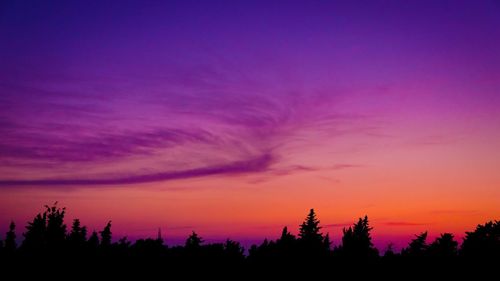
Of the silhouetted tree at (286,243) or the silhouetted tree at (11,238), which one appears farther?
the silhouetted tree at (11,238)

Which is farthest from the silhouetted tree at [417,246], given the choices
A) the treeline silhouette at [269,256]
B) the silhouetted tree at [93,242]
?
the silhouetted tree at [93,242]

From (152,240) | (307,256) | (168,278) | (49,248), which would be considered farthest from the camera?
(152,240)

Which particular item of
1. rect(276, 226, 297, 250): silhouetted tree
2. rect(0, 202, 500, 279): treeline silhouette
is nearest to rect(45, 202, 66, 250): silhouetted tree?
rect(0, 202, 500, 279): treeline silhouette

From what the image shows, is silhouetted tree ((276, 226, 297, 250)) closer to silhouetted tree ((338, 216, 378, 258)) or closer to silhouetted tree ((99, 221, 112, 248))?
silhouetted tree ((338, 216, 378, 258))

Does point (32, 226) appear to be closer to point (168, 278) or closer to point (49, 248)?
point (49, 248)

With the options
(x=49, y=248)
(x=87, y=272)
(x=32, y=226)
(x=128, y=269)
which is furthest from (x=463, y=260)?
(x=32, y=226)

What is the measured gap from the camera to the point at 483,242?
41531 millimetres

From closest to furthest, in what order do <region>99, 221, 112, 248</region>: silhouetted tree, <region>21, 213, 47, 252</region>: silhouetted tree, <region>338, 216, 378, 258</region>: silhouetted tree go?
1. <region>338, 216, 378, 258</region>: silhouetted tree
2. <region>21, 213, 47, 252</region>: silhouetted tree
3. <region>99, 221, 112, 248</region>: silhouetted tree

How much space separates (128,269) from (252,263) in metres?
14.7

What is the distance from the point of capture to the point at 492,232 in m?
42.2

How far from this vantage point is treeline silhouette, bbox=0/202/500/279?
141 feet

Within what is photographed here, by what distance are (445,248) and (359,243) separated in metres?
10.0

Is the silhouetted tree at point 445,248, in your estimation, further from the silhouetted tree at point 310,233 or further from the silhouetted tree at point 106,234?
the silhouetted tree at point 106,234

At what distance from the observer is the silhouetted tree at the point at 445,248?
44.5 metres
